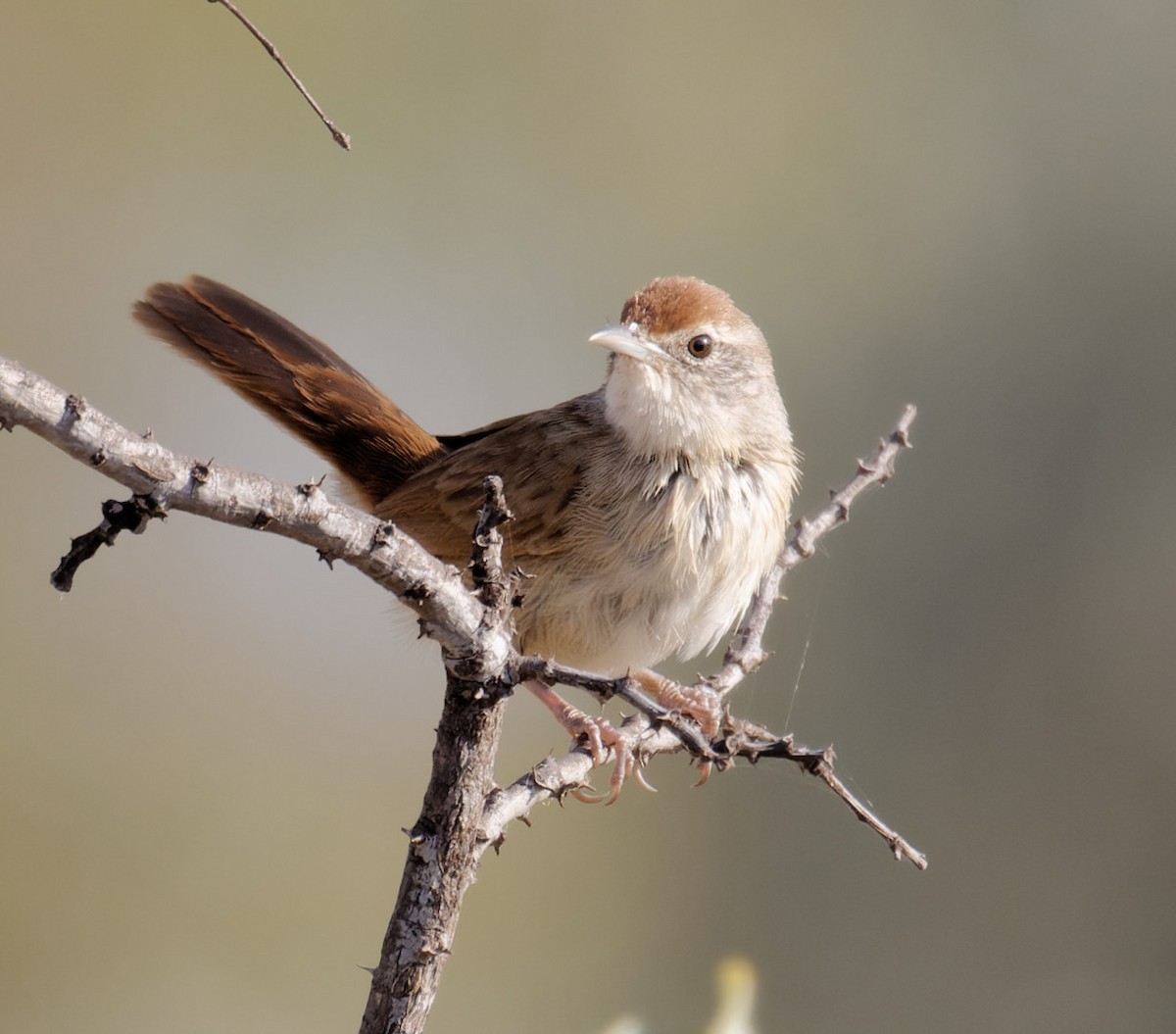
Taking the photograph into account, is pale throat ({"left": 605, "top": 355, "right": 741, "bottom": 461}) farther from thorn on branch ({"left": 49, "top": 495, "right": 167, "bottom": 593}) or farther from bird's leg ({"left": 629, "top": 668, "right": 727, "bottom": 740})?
thorn on branch ({"left": 49, "top": 495, "right": 167, "bottom": 593})

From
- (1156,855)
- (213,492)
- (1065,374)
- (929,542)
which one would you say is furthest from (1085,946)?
(213,492)

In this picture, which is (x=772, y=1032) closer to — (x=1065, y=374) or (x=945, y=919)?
(x=945, y=919)

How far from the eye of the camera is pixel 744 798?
8.76 m

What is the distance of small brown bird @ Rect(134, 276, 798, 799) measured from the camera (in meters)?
3.73

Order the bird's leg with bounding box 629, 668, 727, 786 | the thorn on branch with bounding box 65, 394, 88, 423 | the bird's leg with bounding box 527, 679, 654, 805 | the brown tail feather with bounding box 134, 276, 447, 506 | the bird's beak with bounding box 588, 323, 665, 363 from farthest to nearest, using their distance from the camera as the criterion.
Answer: the brown tail feather with bounding box 134, 276, 447, 506 → the bird's beak with bounding box 588, 323, 665, 363 → the bird's leg with bounding box 629, 668, 727, 786 → the bird's leg with bounding box 527, 679, 654, 805 → the thorn on branch with bounding box 65, 394, 88, 423

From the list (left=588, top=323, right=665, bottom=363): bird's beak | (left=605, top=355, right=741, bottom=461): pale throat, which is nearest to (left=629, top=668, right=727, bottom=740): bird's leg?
(left=605, top=355, right=741, bottom=461): pale throat

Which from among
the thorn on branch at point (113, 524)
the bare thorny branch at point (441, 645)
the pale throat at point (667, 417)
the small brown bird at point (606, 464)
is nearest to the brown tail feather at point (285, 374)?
the small brown bird at point (606, 464)

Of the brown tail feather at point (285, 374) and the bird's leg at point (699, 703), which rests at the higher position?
the brown tail feather at point (285, 374)

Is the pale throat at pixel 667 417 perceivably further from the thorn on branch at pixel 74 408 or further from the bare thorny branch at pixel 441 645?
the thorn on branch at pixel 74 408

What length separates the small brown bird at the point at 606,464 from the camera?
373cm

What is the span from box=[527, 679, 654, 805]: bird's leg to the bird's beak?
3.31ft

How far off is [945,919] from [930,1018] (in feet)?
1.87

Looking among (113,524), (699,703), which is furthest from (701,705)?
(113,524)

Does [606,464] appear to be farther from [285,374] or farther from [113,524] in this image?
[113,524]
